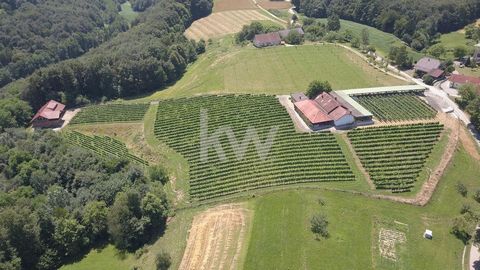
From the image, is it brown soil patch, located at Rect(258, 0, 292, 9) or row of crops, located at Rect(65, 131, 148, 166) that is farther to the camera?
brown soil patch, located at Rect(258, 0, 292, 9)

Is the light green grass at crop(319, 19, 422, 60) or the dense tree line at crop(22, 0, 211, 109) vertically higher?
the dense tree line at crop(22, 0, 211, 109)

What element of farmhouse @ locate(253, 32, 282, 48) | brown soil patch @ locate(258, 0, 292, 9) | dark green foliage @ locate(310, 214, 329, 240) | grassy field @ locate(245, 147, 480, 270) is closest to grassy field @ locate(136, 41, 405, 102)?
farmhouse @ locate(253, 32, 282, 48)

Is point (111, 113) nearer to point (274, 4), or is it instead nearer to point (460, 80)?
point (460, 80)

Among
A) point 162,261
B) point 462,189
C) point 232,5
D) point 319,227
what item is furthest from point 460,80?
point 232,5

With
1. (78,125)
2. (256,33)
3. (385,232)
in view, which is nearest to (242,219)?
(385,232)

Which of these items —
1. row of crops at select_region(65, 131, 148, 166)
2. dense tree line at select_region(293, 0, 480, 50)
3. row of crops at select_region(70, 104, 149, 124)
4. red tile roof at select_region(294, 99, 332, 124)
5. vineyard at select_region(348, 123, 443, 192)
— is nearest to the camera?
vineyard at select_region(348, 123, 443, 192)

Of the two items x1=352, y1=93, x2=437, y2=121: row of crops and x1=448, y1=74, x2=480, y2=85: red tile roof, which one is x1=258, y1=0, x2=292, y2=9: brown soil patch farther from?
x1=352, y1=93, x2=437, y2=121: row of crops

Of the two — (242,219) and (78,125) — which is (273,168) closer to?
(242,219)
